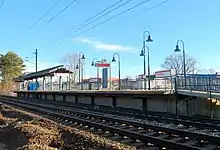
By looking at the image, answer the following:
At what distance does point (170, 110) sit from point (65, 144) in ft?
39.1

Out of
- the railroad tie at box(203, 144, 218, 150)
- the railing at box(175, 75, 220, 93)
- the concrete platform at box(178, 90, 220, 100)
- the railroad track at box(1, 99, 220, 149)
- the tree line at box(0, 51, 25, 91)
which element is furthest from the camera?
the tree line at box(0, 51, 25, 91)

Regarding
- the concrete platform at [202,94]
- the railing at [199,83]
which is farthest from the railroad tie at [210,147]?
the railing at [199,83]

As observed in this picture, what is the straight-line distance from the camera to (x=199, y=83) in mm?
21984

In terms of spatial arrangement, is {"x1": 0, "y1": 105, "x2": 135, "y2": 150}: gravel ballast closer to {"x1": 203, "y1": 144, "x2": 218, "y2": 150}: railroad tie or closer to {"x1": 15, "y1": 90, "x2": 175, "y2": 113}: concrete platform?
{"x1": 203, "y1": 144, "x2": 218, "y2": 150}: railroad tie

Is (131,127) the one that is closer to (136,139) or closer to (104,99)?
(136,139)

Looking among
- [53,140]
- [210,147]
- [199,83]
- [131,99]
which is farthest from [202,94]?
[53,140]

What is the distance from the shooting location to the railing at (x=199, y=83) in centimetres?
1994

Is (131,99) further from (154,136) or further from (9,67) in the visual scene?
(9,67)

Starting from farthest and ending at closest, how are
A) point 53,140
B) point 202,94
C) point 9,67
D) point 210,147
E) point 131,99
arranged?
point 9,67, point 131,99, point 202,94, point 53,140, point 210,147

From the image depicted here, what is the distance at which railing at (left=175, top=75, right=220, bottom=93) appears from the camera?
1994cm

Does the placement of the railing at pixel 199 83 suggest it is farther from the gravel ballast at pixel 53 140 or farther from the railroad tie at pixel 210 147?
the gravel ballast at pixel 53 140

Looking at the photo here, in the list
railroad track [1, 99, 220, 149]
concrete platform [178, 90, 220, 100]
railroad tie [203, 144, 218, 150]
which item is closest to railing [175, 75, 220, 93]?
concrete platform [178, 90, 220, 100]

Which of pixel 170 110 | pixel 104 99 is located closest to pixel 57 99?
pixel 104 99

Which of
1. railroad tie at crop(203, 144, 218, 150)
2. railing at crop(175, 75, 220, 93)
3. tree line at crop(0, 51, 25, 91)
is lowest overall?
railroad tie at crop(203, 144, 218, 150)
